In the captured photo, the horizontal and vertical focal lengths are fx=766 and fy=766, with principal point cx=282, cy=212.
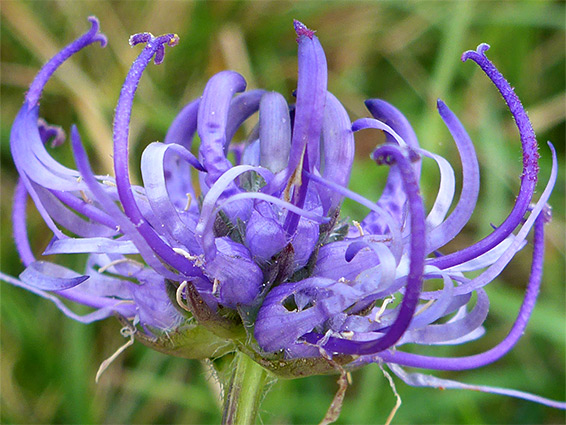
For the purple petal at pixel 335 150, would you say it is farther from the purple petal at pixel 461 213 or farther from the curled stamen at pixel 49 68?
the curled stamen at pixel 49 68

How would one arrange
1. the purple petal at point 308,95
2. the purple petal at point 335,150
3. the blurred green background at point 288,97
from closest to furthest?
the purple petal at point 308,95
the purple petal at point 335,150
the blurred green background at point 288,97

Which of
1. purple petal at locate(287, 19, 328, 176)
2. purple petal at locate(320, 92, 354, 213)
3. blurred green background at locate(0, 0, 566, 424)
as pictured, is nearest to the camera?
purple petal at locate(287, 19, 328, 176)

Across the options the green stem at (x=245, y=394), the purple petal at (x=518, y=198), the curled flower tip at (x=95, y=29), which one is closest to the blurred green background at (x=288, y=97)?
the green stem at (x=245, y=394)

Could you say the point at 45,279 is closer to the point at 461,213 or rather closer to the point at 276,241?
the point at 276,241

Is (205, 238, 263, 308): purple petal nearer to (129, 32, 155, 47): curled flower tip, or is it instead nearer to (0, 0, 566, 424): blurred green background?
(129, 32, 155, 47): curled flower tip

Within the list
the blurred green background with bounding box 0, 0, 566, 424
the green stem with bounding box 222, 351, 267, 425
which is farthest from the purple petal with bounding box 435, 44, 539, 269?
the blurred green background with bounding box 0, 0, 566, 424

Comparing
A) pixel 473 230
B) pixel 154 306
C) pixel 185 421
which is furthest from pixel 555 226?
pixel 154 306

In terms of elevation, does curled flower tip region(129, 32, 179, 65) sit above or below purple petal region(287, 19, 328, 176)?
above
